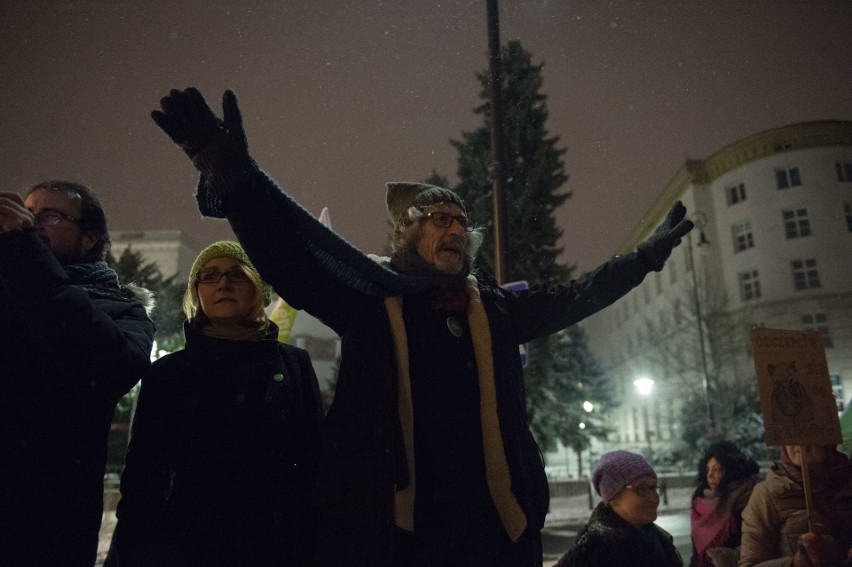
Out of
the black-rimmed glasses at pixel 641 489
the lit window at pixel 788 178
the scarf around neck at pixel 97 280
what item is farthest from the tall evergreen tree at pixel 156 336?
the lit window at pixel 788 178

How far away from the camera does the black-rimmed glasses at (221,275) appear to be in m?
2.82

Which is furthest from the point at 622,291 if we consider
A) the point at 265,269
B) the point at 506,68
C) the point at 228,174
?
the point at 506,68

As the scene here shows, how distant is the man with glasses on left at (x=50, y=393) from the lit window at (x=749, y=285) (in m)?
36.4

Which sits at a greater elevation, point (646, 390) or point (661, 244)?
point (646, 390)

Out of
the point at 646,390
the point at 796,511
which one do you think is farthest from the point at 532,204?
the point at 796,511

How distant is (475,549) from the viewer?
2.23 metres

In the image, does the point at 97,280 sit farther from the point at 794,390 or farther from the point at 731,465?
the point at 731,465

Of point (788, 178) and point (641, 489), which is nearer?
point (641, 489)

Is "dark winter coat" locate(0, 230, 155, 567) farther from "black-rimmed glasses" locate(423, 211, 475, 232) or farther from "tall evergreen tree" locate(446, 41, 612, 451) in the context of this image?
→ "tall evergreen tree" locate(446, 41, 612, 451)

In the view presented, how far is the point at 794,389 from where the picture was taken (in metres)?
4.32

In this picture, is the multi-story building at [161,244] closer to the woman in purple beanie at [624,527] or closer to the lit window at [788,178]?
the lit window at [788,178]

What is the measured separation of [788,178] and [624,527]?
37.1 meters

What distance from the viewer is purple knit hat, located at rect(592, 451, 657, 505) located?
350 cm

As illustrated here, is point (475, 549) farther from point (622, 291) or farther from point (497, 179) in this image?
point (497, 179)
